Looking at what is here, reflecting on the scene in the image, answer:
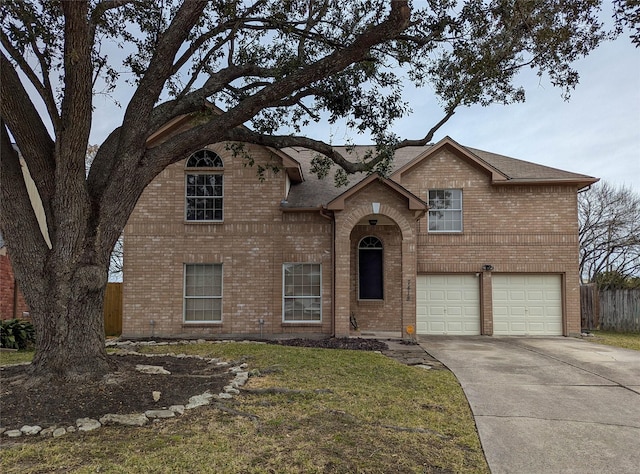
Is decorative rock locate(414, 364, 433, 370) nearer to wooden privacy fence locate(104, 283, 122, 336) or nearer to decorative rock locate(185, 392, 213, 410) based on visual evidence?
decorative rock locate(185, 392, 213, 410)

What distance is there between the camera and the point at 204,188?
47.1 ft

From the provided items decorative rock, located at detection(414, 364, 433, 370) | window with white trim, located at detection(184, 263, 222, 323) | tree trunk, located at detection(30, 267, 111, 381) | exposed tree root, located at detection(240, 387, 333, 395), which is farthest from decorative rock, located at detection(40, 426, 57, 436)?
window with white trim, located at detection(184, 263, 222, 323)

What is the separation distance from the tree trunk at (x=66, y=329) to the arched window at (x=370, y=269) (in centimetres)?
1007

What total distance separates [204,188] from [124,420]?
32.7 feet

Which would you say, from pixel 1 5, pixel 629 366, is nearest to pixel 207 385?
pixel 1 5

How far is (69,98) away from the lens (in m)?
6.50

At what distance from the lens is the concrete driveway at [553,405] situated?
4.69 meters

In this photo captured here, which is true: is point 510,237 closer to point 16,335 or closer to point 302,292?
point 302,292

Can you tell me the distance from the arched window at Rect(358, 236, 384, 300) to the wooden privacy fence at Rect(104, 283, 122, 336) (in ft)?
28.3

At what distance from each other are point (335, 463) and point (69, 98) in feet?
19.5

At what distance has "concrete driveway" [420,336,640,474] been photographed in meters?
4.69

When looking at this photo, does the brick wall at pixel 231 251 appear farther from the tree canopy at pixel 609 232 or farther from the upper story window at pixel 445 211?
the tree canopy at pixel 609 232

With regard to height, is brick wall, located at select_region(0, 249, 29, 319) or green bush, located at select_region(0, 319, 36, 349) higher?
brick wall, located at select_region(0, 249, 29, 319)

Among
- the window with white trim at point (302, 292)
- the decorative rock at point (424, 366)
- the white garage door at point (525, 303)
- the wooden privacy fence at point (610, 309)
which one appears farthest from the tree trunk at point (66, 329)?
the wooden privacy fence at point (610, 309)
